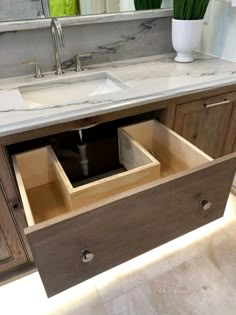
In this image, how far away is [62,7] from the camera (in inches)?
44.0

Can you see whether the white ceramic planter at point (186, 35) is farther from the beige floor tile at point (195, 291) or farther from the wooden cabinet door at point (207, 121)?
the beige floor tile at point (195, 291)

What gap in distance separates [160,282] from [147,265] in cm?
10

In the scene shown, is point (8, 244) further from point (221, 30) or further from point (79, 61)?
point (221, 30)

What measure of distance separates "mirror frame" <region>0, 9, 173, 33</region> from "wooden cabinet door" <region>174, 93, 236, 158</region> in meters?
0.57

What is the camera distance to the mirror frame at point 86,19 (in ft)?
3.43

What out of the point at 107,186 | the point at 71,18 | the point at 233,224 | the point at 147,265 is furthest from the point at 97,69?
the point at 233,224

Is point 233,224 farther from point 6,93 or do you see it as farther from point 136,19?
point 6,93

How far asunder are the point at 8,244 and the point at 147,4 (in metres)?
1.35

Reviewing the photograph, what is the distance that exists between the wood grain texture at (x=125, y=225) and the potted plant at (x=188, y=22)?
0.74 meters

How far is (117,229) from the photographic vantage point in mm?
712

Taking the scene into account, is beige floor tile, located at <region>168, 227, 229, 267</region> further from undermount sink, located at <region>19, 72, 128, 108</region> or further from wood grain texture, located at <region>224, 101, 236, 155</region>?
undermount sink, located at <region>19, 72, 128, 108</region>

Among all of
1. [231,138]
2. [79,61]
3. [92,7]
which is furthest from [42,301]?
[92,7]

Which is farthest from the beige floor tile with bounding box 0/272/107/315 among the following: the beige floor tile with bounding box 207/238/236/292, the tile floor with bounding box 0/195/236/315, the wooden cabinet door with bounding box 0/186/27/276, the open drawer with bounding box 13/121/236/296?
the beige floor tile with bounding box 207/238/236/292

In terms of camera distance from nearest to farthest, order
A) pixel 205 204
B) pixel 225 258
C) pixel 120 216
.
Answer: pixel 120 216, pixel 205 204, pixel 225 258
